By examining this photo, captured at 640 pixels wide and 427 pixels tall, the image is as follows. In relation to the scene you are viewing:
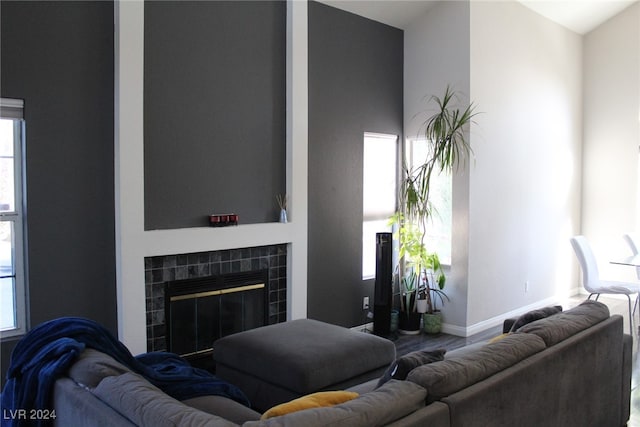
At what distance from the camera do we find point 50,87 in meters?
3.56

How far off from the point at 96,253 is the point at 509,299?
433cm

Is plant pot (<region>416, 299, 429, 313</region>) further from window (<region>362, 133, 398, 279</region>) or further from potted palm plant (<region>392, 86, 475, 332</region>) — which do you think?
window (<region>362, 133, 398, 279</region>)

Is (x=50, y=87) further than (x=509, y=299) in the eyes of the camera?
No

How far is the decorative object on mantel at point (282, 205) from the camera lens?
15.8 ft

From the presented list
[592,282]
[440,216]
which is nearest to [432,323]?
[440,216]

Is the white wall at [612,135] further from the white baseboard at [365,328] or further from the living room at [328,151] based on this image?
the white baseboard at [365,328]

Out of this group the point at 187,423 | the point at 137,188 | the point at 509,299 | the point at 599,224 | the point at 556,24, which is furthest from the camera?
the point at 599,224

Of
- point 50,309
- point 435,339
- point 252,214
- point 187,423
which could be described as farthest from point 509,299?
point 187,423

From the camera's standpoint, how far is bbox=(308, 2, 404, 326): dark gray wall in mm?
5191

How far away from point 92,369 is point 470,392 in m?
1.47

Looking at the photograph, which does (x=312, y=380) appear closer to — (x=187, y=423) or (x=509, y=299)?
(x=187, y=423)

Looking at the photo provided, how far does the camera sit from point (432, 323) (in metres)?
5.62

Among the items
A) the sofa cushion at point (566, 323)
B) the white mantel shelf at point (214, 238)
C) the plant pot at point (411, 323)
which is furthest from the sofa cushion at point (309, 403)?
the plant pot at point (411, 323)

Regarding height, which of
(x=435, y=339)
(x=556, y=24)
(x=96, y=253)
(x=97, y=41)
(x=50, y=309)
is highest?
(x=556, y=24)
